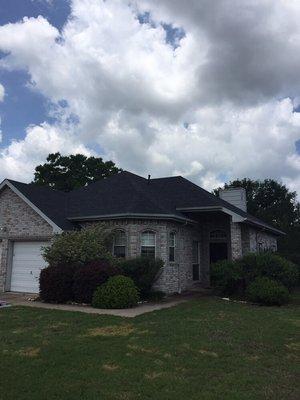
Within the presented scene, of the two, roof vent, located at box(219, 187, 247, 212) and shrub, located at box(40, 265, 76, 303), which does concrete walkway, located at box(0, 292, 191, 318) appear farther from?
roof vent, located at box(219, 187, 247, 212)

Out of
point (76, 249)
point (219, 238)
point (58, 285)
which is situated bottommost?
point (58, 285)

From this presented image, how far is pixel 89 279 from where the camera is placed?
47.3 ft

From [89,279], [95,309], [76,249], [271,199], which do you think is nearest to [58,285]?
[89,279]

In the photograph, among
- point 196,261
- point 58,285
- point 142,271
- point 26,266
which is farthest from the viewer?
point 196,261

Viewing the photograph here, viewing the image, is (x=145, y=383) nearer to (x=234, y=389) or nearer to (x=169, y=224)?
(x=234, y=389)

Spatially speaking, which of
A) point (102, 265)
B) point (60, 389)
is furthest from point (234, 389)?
point (102, 265)

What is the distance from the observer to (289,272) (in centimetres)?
1625

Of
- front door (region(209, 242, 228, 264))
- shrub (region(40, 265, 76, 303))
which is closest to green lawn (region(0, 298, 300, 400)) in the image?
shrub (region(40, 265, 76, 303))

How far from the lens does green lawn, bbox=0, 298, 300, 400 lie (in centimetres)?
577

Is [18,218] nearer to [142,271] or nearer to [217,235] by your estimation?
[142,271]

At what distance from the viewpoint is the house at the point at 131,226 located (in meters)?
17.6

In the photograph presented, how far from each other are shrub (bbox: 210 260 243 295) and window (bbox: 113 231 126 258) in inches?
157

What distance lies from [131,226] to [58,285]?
4198 mm

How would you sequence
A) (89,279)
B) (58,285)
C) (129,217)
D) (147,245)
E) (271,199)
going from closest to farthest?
(89,279) → (58,285) → (129,217) → (147,245) → (271,199)
